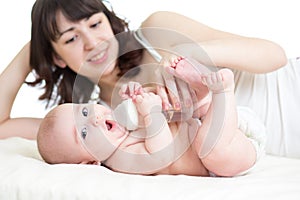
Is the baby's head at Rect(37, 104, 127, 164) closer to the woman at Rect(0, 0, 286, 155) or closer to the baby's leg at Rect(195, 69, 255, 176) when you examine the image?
the baby's leg at Rect(195, 69, 255, 176)

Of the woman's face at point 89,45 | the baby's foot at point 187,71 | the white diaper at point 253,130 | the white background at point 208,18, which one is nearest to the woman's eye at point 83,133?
the baby's foot at point 187,71

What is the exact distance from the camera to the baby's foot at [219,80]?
1.15 m

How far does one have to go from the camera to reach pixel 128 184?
1124 millimetres

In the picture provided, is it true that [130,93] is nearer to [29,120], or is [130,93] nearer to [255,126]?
[255,126]

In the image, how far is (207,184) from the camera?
1.11 m

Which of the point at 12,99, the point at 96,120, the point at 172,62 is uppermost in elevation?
the point at 172,62

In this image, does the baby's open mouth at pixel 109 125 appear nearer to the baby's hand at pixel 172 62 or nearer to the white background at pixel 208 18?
the baby's hand at pixel 172 62

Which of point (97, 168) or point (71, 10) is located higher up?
point (71, 10)

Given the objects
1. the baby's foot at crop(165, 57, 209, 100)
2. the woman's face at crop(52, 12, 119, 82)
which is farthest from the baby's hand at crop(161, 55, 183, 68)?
the woman's face at crop(52, 12, 119, 82)

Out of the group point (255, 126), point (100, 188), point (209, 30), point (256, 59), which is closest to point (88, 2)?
point (209, 30)

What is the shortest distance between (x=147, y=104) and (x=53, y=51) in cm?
82

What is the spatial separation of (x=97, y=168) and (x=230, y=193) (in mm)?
344

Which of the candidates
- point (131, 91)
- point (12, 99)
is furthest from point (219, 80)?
point (12, 99)

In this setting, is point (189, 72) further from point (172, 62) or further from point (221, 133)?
point (221, 133)
